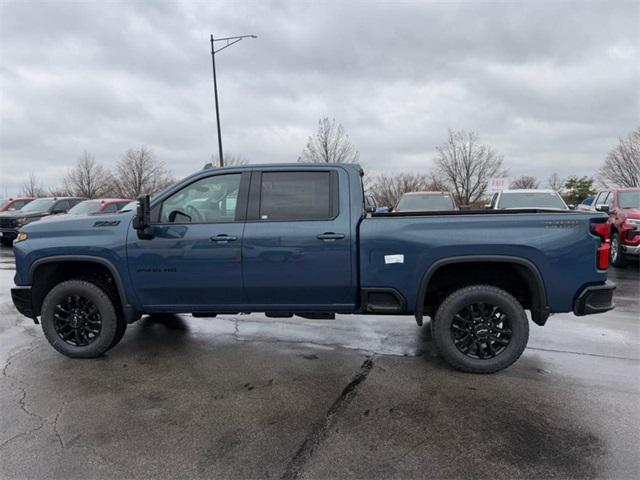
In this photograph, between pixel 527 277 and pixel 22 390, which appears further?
pixel 527 277

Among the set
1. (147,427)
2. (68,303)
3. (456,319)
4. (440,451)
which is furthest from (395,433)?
(68,303)

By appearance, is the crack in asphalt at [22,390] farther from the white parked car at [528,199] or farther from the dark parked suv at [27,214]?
the dark parked suv at [27,214]

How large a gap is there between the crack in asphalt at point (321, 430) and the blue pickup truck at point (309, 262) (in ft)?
2.05

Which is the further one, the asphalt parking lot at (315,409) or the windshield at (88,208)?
the windshield at (88,208)

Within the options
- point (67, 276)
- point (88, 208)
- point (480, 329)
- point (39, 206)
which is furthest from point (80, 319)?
point (39, 206)

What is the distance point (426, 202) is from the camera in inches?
480

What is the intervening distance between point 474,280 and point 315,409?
1.97 meters

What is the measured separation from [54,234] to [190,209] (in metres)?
1.37

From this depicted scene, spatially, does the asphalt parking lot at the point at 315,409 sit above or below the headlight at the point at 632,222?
below

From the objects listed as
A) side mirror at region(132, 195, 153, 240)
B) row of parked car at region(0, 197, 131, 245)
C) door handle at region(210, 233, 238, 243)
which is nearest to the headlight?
door handle at region(210, 233, 238, 243)

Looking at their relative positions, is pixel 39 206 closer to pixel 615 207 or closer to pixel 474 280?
pixel 474 280

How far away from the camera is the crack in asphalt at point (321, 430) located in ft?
8.39

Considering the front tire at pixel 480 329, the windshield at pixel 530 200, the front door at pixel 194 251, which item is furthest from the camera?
the windshield at pixel 530 200

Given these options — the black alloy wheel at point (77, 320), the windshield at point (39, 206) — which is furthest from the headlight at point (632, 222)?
the windshield at point (39, 206)
